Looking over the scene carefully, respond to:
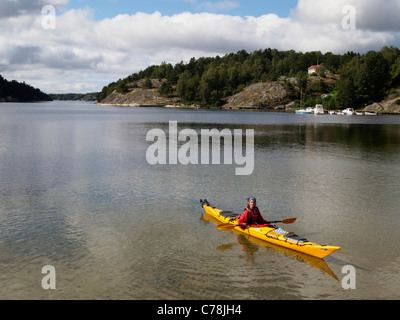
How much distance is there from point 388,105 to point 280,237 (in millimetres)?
185778

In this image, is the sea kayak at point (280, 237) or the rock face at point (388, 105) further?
the rock face at point (388, 105)

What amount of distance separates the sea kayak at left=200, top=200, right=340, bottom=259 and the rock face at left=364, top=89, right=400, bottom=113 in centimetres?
17851

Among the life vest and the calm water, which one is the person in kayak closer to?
the life vest

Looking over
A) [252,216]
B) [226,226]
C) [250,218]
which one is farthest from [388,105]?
[226,226]

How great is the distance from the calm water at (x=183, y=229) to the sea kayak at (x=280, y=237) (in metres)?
0.48

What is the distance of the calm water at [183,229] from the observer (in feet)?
50.1

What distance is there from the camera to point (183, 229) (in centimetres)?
2189

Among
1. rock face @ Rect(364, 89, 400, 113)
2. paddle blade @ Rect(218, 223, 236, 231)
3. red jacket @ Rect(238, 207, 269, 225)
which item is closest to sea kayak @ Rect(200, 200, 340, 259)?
paddle blade @ Rect(218, 223, 236, 231)

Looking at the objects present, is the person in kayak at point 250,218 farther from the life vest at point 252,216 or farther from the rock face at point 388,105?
the rock face at point 388,105

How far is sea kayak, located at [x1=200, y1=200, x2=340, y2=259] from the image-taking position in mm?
17594

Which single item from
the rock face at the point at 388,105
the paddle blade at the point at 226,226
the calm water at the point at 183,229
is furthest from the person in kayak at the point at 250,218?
the rock face at the point at 388,105
